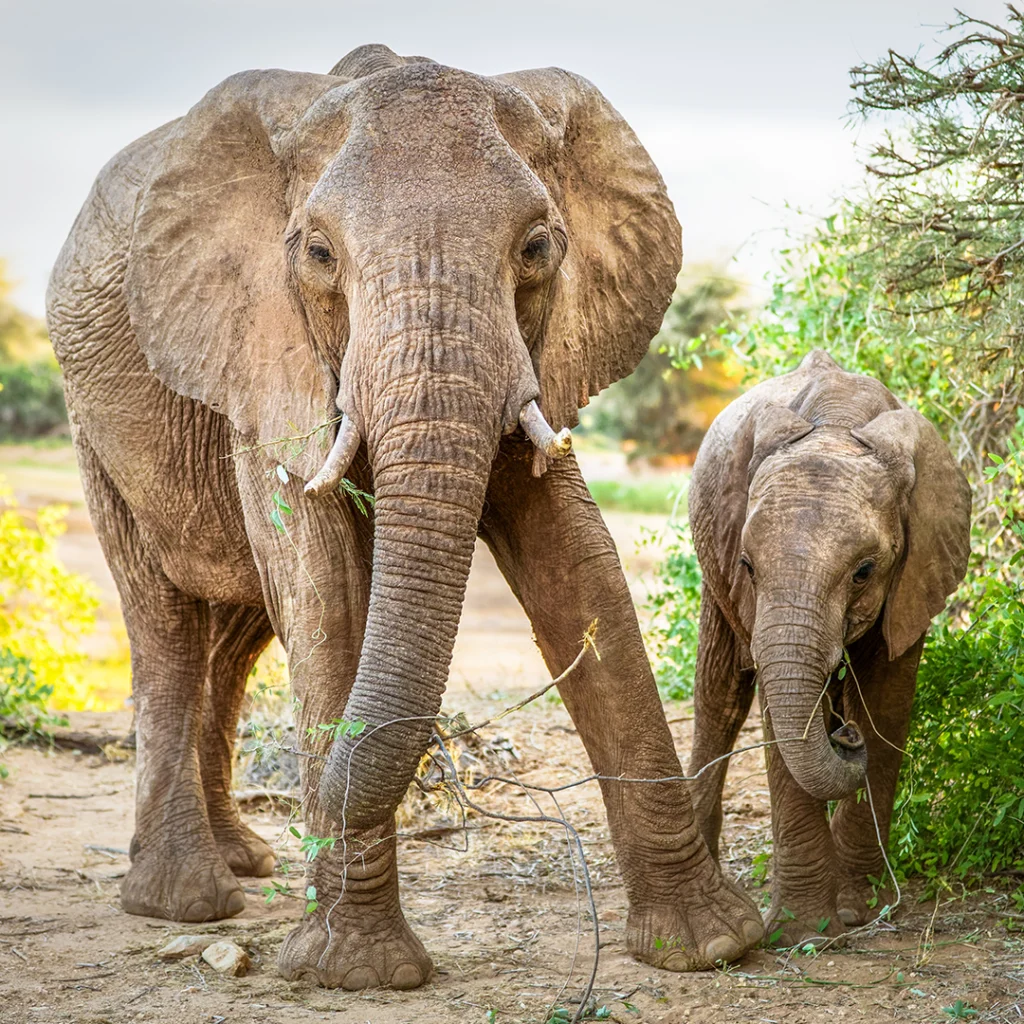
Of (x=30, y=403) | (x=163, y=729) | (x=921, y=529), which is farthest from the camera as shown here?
(x=30, y=403)

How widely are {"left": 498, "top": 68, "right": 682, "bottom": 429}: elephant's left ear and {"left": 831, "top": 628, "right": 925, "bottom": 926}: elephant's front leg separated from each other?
1280mm

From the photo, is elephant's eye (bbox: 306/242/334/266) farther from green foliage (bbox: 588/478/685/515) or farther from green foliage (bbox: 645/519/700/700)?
green foliage (bbox: 588/478/685/515)

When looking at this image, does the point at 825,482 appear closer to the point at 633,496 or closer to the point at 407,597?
the point at 407,597

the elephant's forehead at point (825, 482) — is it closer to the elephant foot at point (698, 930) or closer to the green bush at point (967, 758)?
the green bush at point (967, 758)

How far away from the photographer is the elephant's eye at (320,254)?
4168 mm

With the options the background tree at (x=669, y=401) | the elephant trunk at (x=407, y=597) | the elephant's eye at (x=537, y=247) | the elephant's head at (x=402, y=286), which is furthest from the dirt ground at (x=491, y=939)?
the background tree at (x=669, y=401)

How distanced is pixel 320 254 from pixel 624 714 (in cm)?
165

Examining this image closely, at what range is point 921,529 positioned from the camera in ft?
15.9

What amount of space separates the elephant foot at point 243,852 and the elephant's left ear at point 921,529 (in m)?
2.90

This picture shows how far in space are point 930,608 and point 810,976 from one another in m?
1.21

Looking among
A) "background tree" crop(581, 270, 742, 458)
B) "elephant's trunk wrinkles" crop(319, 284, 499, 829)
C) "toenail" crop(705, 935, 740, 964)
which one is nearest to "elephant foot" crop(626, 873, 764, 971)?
"toenail" crop(705, 935, 740, 964)

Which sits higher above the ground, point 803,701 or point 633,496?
point 633,496

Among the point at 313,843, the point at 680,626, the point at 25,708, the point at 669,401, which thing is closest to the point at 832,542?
the point at 313,843

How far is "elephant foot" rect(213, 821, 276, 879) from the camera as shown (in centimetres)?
629
